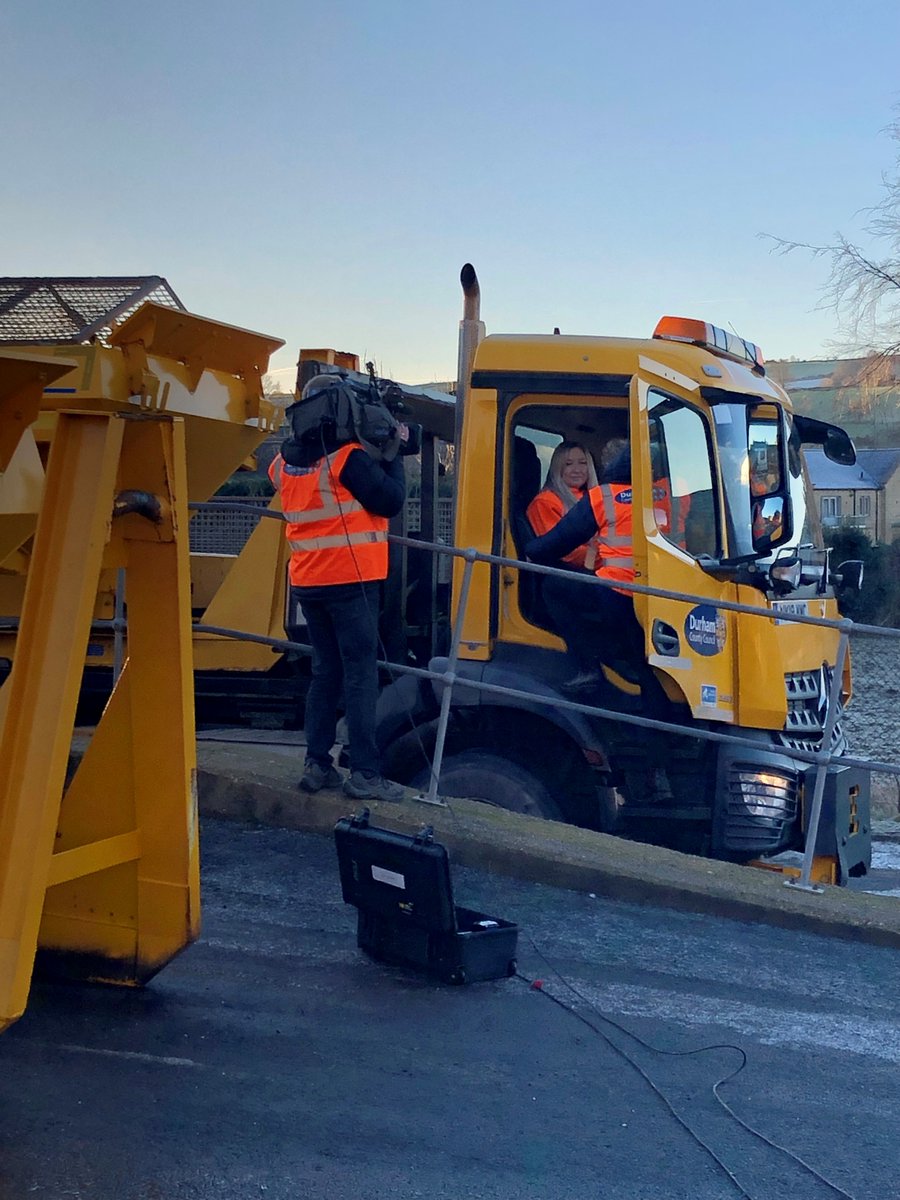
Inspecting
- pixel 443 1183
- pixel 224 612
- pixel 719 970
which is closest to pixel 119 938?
pixel 443 1183

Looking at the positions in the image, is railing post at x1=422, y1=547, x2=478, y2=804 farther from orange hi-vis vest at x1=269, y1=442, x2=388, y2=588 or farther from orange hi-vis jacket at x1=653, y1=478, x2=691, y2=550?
orange hi-vis jacket at x1=653, y1=478, x2=691, y2=550

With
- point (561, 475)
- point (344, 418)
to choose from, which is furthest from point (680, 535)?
point (344, 418)

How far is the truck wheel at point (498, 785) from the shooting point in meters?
5.84

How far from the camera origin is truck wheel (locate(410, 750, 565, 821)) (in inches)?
230

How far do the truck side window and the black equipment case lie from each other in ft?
7.52

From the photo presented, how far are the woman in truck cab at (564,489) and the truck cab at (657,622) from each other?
0.21 ft

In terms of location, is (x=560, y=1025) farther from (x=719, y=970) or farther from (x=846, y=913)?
(x=846, y=913)

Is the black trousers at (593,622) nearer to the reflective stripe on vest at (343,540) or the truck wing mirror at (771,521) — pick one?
the truck wing mirror at (771,521)

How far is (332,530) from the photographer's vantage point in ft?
16.9

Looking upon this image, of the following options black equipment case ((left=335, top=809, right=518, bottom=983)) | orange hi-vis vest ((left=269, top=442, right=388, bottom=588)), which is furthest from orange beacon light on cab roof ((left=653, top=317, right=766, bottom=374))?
black equipment case ((left=335, top=809, right=518, bottom=983))

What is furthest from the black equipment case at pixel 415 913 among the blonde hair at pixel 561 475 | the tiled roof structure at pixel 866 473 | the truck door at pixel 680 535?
the tiled roof structure at pixel 866 473

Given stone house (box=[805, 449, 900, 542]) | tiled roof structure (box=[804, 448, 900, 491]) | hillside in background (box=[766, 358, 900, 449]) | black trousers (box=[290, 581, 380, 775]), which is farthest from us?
tiled roof structure (box=[804, 448, 900, 491])

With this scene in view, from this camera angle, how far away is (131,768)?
369 cm

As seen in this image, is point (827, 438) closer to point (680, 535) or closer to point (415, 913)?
point (680, 535)
